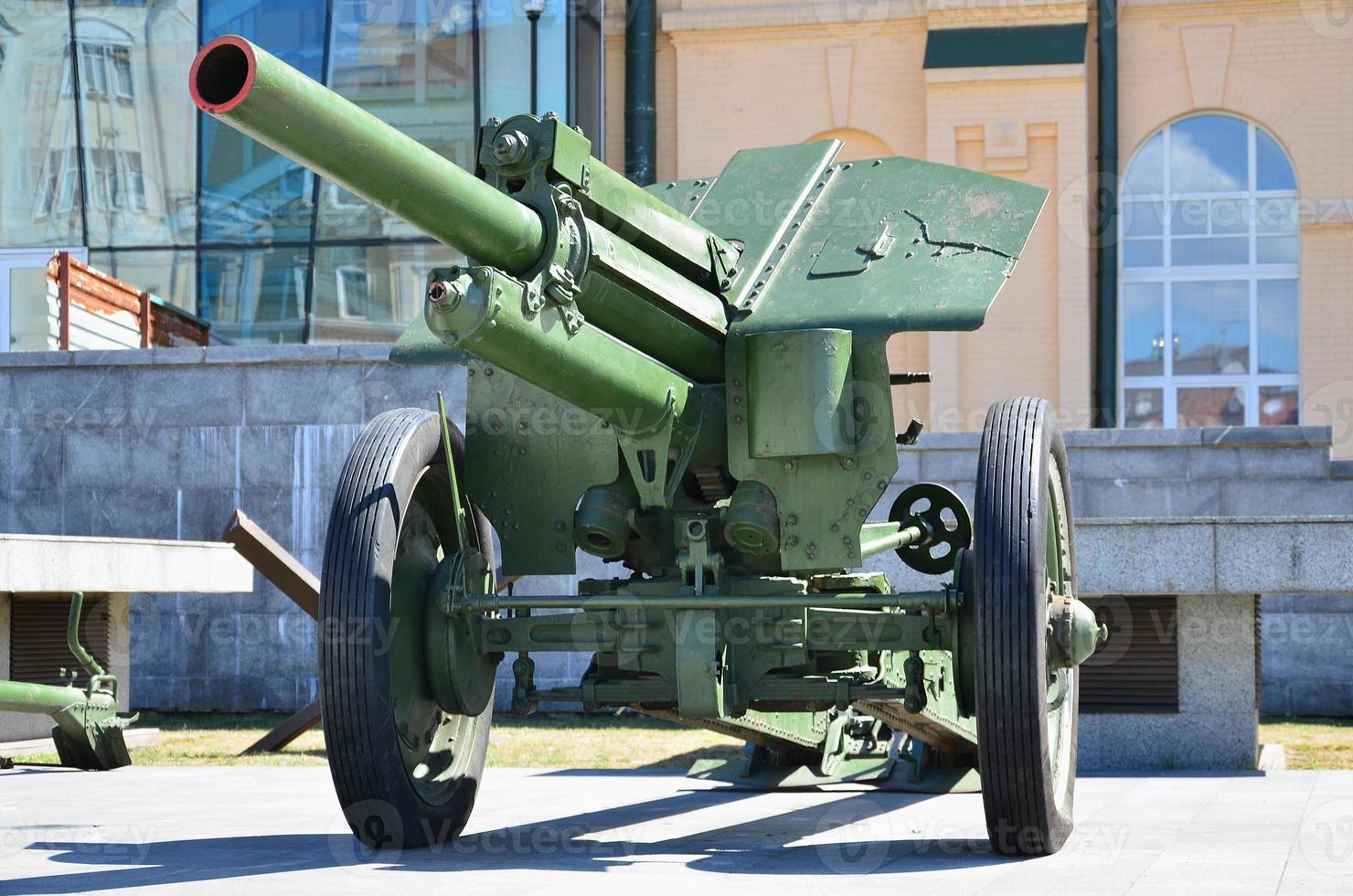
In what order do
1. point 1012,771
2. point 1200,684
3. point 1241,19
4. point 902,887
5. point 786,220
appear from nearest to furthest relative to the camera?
point 902,887 < point 1012,771 < point 786,220 < point 1200,684 < point 1241,19

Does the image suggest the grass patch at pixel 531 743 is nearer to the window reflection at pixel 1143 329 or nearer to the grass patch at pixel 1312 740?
the grass patch at pixel 1312 740

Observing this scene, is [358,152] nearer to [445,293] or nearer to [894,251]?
[445,293]

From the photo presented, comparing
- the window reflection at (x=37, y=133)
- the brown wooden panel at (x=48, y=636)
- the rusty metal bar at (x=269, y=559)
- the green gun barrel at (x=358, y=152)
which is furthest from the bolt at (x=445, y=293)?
the window reflection at (x=37, y=133)

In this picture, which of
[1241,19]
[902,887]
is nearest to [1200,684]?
[902,887]

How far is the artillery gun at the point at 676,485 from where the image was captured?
538cm

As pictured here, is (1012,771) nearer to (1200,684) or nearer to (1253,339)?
(1200,684)

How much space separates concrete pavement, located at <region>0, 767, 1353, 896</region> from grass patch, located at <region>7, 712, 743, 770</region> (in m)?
1.43

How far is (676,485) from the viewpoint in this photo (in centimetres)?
610

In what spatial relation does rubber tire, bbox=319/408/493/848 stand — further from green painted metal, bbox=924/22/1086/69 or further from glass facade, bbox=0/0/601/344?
green painted metal, bbox=924/22/1086/69

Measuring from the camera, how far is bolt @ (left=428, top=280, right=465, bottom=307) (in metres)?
5.17

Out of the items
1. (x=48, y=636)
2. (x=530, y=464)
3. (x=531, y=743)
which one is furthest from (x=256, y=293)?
(x=530, y=464)

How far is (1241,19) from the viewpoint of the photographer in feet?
61.4

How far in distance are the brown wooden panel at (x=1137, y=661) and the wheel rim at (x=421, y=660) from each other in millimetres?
4408

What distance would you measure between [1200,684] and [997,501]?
4.54 metres
